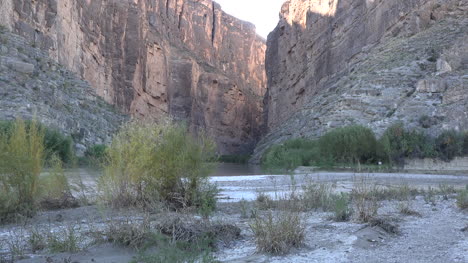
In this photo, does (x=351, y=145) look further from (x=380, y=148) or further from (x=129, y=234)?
(x=129, y=234)

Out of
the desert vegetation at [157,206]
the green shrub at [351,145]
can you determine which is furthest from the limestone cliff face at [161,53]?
the desert vegetation at [157,206]

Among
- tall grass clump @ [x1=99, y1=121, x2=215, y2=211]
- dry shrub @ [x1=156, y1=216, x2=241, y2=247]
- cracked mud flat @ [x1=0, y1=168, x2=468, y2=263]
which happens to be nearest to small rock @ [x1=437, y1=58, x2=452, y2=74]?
cracked mud flat @ [x1=0, y1=168, x2=468, y2=263]

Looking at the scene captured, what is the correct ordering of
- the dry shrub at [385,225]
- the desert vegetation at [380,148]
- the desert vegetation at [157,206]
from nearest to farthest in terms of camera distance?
1. the desert vegetation at [157,206]
2. the dry shrub at [385,225]
3. the desert vegetation at [380,148]

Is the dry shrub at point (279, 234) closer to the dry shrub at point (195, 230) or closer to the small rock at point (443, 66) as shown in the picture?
the dry shrub at point (195, 230)

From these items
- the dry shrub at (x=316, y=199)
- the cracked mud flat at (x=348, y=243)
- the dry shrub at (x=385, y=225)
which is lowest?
the cracked mud flat at (x=348, y=243)

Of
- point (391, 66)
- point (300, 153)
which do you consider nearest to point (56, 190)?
point (300, 153)

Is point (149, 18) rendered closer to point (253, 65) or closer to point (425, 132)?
point (253, 65)

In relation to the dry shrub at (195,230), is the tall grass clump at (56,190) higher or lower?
higher

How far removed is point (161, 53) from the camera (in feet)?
242

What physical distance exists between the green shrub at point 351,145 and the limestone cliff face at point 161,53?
23.0m

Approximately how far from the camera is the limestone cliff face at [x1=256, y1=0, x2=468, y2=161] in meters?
29.0

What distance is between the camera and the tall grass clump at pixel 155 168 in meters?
7.61

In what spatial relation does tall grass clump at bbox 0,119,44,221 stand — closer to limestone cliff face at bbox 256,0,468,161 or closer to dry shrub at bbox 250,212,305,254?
dry shrub at bbox 250,212,305,254

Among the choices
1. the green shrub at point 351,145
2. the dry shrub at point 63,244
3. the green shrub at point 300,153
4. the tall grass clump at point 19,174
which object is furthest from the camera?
the green shrub at point 351,145
